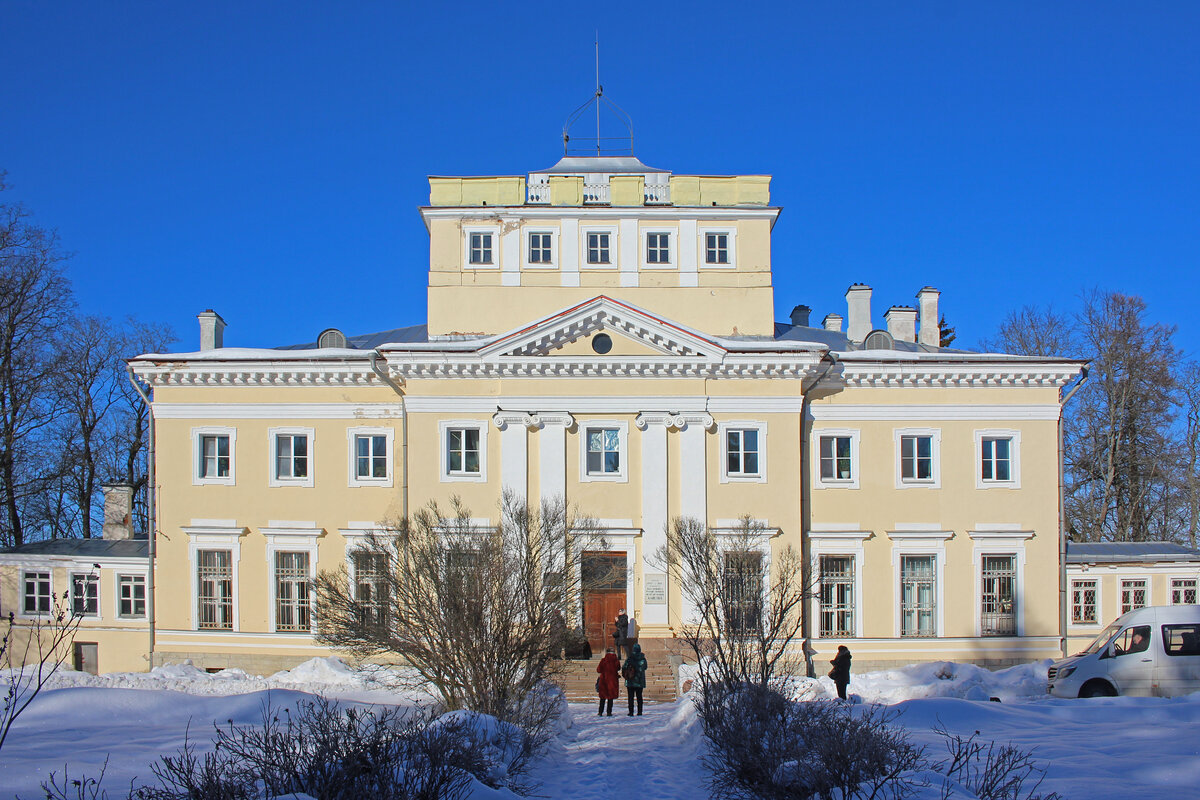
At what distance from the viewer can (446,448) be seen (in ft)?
74.9

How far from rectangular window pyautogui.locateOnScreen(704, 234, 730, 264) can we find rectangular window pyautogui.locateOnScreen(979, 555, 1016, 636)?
32.6ft

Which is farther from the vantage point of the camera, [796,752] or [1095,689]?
[1095,689]

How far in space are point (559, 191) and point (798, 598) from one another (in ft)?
44.4

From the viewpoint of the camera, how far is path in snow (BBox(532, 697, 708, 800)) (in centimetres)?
1127

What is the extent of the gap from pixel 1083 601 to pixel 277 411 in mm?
20925

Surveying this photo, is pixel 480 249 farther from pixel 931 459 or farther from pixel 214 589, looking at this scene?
pixel 931 459

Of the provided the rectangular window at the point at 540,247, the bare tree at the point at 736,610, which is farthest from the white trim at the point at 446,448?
the bare tree at the point at 736,610

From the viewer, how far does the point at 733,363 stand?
2252 cm

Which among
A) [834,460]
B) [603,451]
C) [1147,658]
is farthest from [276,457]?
[1147,658]

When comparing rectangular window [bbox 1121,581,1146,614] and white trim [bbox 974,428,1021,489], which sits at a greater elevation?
white trim [bbox 974,428,1021,489]

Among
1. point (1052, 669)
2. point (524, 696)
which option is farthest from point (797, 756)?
point (1052, 669)

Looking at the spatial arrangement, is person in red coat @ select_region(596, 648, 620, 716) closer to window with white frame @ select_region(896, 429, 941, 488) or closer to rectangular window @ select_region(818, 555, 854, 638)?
rectangular window @ select_region(818, 555, 854, 638)

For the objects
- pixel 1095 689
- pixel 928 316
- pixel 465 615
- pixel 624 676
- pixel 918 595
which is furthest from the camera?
pixel 928 316

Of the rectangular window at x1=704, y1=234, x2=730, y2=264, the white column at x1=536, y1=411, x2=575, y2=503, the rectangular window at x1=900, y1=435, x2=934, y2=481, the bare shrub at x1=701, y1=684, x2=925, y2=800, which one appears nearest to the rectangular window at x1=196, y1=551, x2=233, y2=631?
the white column at x1=536, y1=411, x2=575, y2=503
